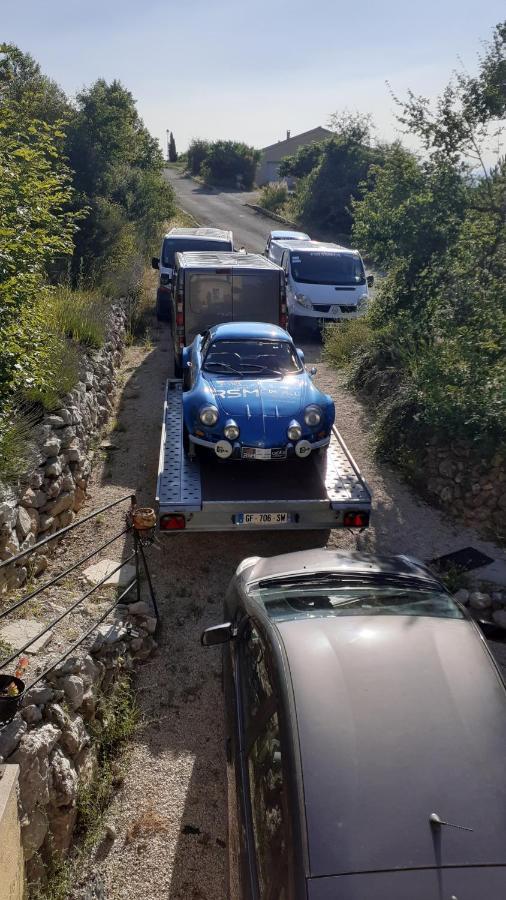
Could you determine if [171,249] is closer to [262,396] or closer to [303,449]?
[262,396]

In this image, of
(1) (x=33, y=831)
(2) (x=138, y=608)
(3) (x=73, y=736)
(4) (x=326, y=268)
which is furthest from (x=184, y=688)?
(4) (x=326, y=268)

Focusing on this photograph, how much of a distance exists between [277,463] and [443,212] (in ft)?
18.0

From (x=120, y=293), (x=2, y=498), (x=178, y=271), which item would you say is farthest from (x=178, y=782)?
(x=120, y=293)

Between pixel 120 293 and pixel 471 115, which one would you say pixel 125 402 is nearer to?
pixel 120 293

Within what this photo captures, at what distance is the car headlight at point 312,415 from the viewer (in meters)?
6.71

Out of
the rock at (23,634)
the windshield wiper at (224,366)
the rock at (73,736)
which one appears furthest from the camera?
the windshield wiper at (224,366)

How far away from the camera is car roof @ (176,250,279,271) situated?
10508 mm

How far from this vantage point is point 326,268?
49.6ft

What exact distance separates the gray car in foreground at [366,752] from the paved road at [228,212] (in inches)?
1000

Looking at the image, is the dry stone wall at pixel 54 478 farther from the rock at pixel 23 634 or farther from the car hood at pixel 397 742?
the car hood at pixel 397 742

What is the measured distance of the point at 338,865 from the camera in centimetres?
221

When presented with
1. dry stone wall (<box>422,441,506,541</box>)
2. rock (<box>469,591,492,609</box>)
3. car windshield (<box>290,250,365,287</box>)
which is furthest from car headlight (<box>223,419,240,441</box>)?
car windshield (<box>290,250,365,287</box>)

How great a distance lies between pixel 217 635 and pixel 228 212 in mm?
39907

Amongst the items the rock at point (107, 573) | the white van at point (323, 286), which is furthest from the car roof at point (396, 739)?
the white van at point (323, 286)
